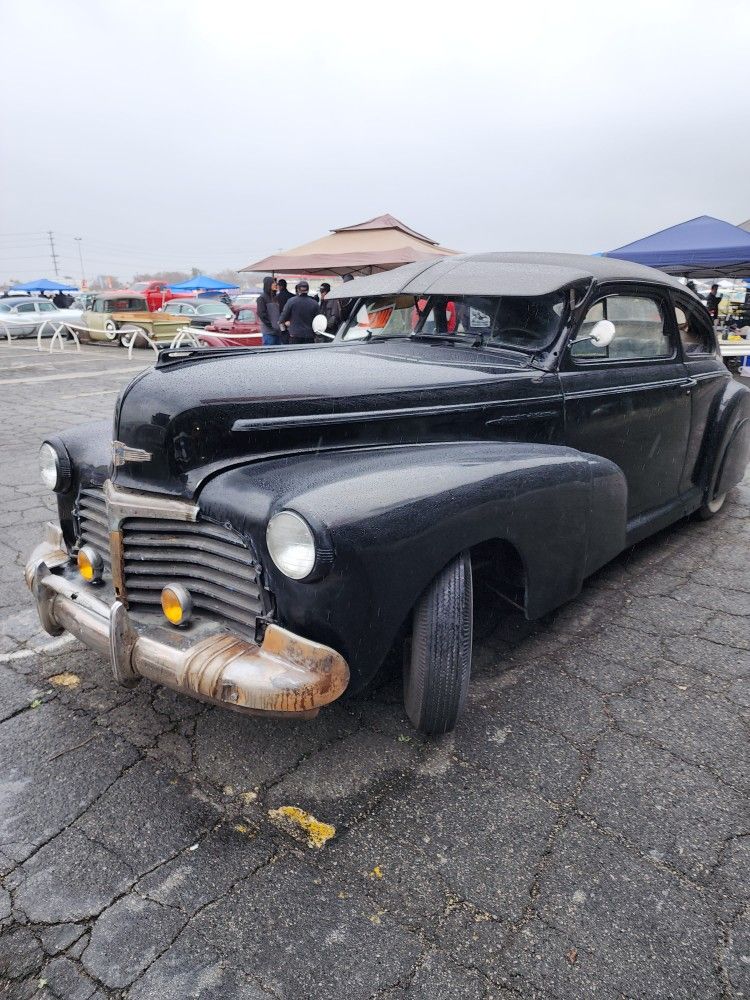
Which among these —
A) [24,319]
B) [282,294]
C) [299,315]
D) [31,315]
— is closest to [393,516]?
[299,315]

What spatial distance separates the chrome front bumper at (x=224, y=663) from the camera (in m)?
1.76

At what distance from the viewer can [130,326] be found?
1795 centimetres

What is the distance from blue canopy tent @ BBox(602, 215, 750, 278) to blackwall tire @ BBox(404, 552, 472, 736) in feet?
29.7

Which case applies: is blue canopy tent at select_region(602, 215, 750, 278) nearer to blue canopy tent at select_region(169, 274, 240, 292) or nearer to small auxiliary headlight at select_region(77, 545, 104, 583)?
small auxiliary headlight at select_region(77, 545, 104, 583)

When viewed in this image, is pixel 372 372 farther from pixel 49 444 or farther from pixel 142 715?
pixel 142 715

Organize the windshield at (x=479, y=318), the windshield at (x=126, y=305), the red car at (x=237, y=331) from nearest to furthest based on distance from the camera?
the windshield at (x=479, y=318), the red car at (x=237, y=331), the windshield at (x=126, y=305)

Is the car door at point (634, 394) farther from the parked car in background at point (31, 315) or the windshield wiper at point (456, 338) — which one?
the parked car in background at point (31, 315)

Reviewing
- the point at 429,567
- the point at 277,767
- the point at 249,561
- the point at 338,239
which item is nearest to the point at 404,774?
the point at 277,767

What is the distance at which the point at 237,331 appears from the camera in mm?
15383

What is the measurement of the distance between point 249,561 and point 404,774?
80 cm

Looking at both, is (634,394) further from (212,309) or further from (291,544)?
(212,309)

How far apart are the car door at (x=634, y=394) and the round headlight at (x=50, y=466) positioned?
79.0 inches

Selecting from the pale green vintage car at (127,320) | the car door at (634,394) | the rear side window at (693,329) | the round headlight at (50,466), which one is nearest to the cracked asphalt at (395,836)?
the round headlight at (50,466)

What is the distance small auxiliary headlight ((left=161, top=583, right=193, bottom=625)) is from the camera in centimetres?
200
